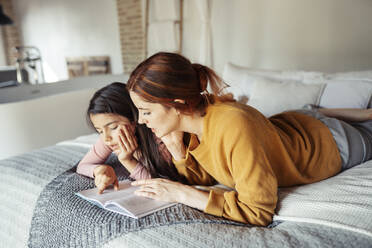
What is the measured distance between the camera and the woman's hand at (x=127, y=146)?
141 cm

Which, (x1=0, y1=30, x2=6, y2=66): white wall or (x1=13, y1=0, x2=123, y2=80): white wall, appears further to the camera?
(x1=0, y1=30, x2=6, y2=66): white wall

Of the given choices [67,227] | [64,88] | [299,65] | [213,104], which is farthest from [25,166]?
[299,65]

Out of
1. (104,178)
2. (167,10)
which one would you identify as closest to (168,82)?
(104,178)

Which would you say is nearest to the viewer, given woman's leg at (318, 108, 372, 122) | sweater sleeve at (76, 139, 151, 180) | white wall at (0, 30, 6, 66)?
sweater sleeve at (76, 139, 151, 180)

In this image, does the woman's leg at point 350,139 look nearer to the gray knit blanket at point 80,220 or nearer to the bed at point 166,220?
the bed at point 166,220

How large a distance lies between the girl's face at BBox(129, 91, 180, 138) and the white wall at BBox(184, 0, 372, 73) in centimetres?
255

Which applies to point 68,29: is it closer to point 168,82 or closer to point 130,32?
point 130,32

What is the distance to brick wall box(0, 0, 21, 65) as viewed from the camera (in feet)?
26.3

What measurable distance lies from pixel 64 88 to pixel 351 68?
9.31ft

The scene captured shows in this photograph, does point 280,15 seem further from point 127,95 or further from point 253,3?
point 127,95

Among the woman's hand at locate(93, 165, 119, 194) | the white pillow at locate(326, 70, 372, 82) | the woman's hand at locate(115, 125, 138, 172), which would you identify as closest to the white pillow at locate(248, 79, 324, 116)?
the white pillow at locate(326, 70, 372, 82)

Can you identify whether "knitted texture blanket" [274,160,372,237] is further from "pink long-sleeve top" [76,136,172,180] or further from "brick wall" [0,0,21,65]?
"brick wall" [0,0,21,65]

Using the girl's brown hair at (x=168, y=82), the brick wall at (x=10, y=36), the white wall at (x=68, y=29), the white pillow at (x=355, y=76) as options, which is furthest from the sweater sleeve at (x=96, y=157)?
the brick wall at (x=10, y=36)

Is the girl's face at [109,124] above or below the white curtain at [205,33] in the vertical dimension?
below
